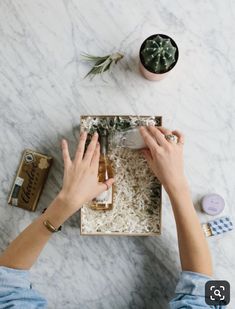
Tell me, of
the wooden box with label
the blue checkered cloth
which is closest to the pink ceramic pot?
the wooden box with label

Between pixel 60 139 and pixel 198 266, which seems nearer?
pixel 198 266

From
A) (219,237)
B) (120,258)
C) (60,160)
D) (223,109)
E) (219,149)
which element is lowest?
(120,258)

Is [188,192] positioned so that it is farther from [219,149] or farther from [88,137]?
[88,137]

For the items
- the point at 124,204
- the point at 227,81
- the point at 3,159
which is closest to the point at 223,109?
the point at 227,81

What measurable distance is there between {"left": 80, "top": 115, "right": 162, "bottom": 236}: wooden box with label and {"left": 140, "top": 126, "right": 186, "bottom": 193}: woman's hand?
4 cm

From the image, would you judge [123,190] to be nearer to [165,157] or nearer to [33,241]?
[165,157]

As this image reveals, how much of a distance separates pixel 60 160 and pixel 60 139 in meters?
0.06

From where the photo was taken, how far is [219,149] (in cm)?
141

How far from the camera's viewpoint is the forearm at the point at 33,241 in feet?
4.08

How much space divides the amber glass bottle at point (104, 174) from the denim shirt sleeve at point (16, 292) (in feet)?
0.90

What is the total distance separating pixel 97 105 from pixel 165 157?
0.28 metres

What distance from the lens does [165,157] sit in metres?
1.27

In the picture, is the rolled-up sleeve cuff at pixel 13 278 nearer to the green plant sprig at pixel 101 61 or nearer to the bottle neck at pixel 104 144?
the bottle neck at pixel 104 144

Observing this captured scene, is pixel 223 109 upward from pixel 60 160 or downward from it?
upward
